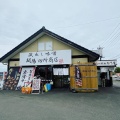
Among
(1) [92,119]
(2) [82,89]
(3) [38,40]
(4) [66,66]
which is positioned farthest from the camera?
(3) [38,40]

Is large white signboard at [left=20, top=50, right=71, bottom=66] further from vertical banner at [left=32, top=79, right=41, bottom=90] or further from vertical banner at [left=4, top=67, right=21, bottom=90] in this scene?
vertical banner at [left=32, top=79, right=41, bottom=90]

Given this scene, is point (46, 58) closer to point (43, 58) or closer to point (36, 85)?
point (43, 58)

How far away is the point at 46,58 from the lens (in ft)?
46.5

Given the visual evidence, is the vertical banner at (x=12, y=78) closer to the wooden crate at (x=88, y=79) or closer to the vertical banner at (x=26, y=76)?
the vertical banner at (x=26, y=76)

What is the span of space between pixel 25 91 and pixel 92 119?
24.7 feet

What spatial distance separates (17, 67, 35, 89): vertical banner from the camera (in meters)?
13.8

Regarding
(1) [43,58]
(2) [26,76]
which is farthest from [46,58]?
(2) [26,76]

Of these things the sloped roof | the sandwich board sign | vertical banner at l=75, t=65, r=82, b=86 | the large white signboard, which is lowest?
the sandwich board sign

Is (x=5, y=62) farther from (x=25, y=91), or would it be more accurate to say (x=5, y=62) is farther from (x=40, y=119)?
(x=40, y=119)

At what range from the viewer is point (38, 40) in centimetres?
1512

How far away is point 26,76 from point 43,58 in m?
2.02

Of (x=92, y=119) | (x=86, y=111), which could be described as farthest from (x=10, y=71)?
(x=92, y=119)

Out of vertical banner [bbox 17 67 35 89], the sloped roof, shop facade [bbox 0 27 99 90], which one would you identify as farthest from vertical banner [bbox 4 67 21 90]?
the sloped roof

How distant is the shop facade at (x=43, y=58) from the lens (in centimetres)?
1381
